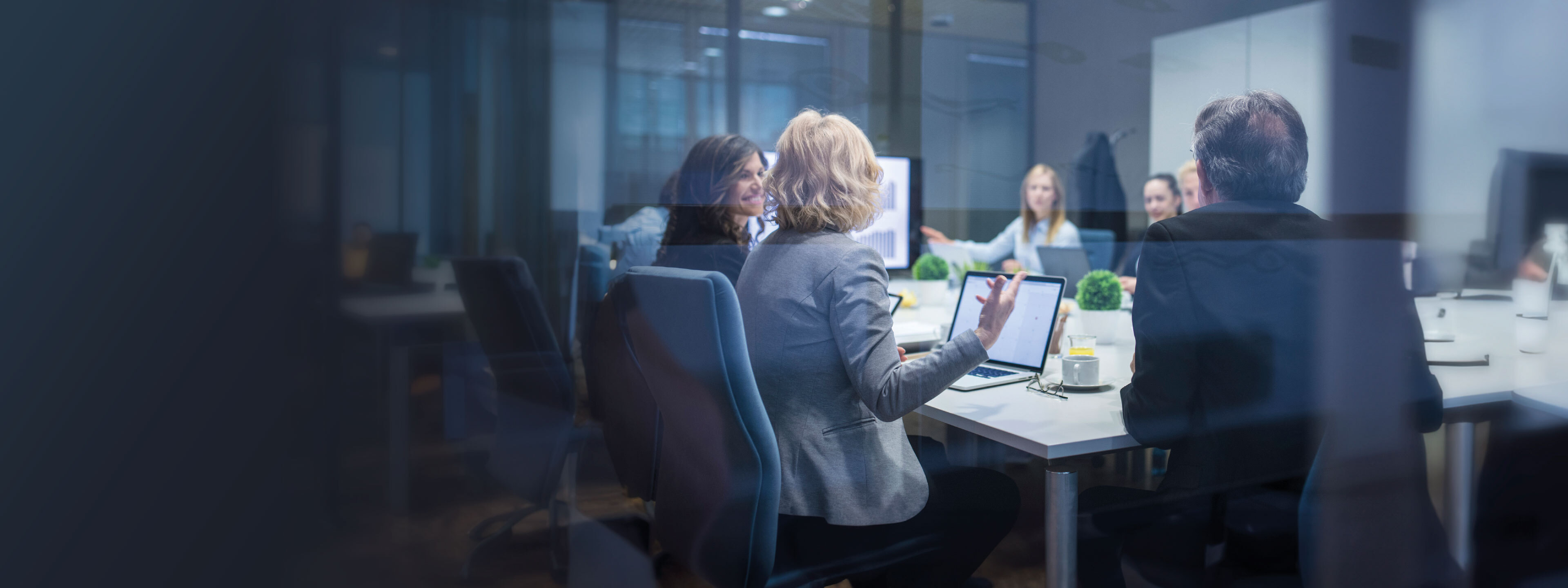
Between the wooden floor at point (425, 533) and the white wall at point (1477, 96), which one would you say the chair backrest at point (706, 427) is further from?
the white wall at point (1477, 96)

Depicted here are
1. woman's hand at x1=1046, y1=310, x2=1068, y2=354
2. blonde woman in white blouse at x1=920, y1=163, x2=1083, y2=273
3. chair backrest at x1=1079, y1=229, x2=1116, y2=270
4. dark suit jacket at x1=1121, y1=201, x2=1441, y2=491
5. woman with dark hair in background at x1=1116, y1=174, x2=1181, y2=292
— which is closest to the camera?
dark suit jacket at x1=1121, y1=201, x2=1441, y2=491

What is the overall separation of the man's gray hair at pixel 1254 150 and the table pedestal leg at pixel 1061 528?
481 millimetres

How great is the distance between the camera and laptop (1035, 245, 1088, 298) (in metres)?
2.26

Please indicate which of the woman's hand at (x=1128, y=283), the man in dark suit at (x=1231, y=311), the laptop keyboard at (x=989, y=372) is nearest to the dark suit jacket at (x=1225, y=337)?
the man in dark suit at (x=1231, y=311)

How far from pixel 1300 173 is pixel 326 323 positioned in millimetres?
1300

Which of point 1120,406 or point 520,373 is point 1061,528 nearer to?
point 1120,406

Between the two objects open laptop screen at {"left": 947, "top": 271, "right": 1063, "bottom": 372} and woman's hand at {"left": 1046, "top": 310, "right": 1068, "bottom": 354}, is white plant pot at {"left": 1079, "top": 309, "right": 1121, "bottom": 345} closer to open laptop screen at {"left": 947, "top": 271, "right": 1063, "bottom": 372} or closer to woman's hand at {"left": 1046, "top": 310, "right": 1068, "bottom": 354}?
woman's hand at {"left": 1046, "top": 310, "right": 1068, "bottom": 354}

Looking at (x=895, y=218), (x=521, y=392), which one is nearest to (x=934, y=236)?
(x=895, y=218)

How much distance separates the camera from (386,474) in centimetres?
73

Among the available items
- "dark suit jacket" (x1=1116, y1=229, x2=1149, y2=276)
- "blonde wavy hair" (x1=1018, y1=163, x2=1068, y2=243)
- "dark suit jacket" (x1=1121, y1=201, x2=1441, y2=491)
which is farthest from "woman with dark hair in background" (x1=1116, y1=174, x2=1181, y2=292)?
"dark suit jacket" (x1=1121, y1=201, x2=1441, y2=491)

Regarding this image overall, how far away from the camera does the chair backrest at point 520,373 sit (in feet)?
2.44

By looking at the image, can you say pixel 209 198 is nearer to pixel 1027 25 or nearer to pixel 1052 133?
pixel 1027 25

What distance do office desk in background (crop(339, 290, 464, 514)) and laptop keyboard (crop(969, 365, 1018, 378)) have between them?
93 centimetres

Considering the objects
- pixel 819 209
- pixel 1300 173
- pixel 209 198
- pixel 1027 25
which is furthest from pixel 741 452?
pixel 1300 173
